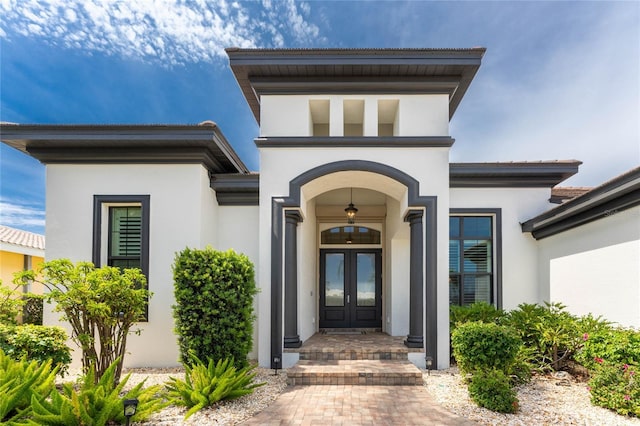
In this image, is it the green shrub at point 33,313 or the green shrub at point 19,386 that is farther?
the green shrub at point 33,313

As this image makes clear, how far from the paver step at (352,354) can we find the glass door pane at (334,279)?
330 centimetres

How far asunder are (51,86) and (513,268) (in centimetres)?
1236

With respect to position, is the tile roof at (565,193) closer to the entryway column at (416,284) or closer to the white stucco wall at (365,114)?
the white stucco wall at (365,114)

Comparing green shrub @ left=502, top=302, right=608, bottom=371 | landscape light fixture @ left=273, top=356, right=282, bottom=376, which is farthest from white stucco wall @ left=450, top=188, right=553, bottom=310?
landscape light fixture @ left=273, top=356, right=282, bottom=376

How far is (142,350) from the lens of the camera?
7.64m

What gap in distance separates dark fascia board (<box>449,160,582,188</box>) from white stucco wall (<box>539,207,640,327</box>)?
147 centimetres

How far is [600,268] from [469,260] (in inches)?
107

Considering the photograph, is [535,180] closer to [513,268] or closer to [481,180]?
[481,180]

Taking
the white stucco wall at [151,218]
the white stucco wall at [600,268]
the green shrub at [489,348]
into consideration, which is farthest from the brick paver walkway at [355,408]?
the white stucco wall at [600,268]

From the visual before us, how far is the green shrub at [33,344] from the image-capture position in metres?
5.58

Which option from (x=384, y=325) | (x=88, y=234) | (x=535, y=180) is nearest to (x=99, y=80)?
(x=88, y=234)

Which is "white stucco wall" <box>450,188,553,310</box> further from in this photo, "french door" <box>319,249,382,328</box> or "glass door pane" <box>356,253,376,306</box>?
"french door" <box>319,249,382,328</box>

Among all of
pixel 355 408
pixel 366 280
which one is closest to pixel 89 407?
pixel 355 408

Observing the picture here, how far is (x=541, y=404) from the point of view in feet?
18.2
